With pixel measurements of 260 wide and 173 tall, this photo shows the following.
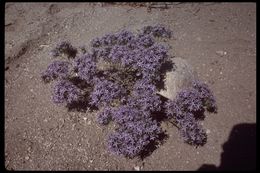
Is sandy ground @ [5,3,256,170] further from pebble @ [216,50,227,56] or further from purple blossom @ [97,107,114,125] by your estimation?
purple blossom @ [97,107,114,125]

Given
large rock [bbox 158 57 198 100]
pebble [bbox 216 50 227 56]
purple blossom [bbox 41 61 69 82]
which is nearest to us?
large rock [bbox 158 57 198 100]

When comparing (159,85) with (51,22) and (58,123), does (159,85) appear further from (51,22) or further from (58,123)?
(51,22)

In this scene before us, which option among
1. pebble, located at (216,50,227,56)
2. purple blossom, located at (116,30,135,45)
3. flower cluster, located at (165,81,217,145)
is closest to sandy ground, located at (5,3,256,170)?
pebble, located at (216,50,227,56)

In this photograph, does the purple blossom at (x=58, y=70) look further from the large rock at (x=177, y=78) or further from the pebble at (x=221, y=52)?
the pebble at (x=221, y=52)

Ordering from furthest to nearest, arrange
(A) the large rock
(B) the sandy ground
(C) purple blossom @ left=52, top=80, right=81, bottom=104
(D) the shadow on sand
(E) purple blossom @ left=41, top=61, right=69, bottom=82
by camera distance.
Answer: (E) purple blossom @ left=41, top=61, right=69, bottom=82
(A) the large rock
(C) purple blossom @ left=52, top=80, right=81, bottom=104
(B) the sandy ground
(D) the shadow on sand

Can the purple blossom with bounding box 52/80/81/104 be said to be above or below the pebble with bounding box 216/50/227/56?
below

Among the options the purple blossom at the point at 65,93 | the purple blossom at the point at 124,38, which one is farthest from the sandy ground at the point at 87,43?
the purple blossom at the point at 124,38

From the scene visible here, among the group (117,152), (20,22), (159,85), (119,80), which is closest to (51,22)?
(20,22)
